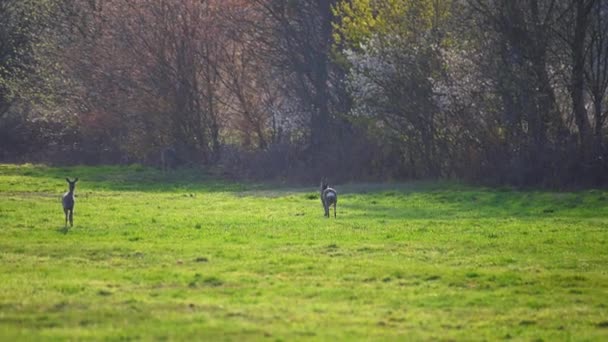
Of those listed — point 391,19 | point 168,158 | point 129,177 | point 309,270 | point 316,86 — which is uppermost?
point 391,19

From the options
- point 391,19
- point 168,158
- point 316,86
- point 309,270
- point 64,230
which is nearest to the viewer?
point 309,270

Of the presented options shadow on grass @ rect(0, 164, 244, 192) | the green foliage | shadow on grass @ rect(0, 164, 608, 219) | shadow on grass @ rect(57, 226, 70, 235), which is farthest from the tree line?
shadow on grass @ rect(57, 226, 70, 235)

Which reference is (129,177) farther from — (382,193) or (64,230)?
(64,230)

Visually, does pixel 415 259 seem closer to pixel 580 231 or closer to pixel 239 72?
pixel 580 231

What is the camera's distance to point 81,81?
200ft

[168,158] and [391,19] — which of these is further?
[168,158]

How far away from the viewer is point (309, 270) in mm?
18703

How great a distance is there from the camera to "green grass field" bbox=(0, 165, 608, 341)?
540 inches

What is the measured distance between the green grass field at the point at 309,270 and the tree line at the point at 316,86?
6.55 m

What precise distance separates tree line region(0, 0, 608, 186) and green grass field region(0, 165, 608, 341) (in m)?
6.55

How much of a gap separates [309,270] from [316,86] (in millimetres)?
33653

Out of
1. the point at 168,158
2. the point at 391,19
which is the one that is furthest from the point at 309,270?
the point at 168,158

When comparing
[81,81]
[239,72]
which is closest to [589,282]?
[239,72]

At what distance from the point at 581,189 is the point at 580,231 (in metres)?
12.1
